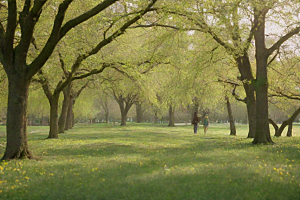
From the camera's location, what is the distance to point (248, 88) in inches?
822

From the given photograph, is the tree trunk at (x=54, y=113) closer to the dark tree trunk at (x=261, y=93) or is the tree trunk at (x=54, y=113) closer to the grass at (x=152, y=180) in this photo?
the grass at (x=152, y=180)

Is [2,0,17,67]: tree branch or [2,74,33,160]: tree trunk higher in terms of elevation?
[2,0,17,67]: tree branch

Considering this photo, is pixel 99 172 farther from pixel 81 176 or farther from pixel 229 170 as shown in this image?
pixel 229 170

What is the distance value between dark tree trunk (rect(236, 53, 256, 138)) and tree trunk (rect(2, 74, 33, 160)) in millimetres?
13713

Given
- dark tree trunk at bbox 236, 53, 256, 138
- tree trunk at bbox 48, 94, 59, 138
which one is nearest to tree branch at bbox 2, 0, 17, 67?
tree trunk at bbox 48, 94, 59, 138

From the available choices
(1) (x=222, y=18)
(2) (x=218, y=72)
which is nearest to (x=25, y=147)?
(1) (x=222, y=18)

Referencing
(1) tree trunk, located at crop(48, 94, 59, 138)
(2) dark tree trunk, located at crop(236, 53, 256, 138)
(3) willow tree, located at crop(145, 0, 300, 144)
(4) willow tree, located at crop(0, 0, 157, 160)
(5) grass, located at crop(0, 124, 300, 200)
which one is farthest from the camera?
(1) tree trunk, located at crop(48, 94, 59, 138)

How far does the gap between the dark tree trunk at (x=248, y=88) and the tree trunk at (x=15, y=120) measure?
13713 millimetres

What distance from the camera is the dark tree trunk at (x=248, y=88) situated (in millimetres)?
18812

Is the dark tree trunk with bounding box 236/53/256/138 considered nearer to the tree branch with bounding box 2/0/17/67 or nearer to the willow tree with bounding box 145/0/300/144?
the willow tree with bounding box 145/0/300/144

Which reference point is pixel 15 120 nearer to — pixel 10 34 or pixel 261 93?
pixel 10 34

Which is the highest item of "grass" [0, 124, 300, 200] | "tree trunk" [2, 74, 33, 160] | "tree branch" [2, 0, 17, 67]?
"tree branch" [2, 0, 17, 67]

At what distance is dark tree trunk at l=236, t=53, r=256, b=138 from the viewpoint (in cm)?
1881

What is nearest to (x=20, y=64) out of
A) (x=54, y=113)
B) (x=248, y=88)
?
(x=54, y=113)
